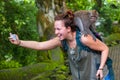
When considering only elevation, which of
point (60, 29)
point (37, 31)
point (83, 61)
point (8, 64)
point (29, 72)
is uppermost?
point (60, 29)

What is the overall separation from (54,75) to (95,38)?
130 inches

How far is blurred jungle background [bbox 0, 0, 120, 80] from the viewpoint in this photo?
702 centimetres

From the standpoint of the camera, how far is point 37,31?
817 cm

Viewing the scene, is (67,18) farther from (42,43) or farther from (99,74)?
(99,74)

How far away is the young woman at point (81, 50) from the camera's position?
2.98 meters

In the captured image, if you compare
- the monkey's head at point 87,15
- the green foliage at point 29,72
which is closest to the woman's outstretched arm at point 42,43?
the monkey's head at point 87,15

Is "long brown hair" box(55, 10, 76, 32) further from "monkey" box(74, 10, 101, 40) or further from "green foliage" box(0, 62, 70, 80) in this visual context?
"green foliage" box(0, 62, 70, 80)

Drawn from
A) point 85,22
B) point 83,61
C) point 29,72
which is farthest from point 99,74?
point 29,72

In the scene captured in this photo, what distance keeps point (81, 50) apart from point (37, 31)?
5.19m

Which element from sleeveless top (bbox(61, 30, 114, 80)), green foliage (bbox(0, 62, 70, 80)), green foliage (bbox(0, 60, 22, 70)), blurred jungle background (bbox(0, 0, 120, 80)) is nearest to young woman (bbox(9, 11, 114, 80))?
sleeveless top (bbox(61, 30, 114, 80))

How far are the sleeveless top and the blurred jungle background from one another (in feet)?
9.67

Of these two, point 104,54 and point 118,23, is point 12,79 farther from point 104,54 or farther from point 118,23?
point 118,23

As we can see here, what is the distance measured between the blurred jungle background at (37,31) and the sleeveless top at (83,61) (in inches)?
116

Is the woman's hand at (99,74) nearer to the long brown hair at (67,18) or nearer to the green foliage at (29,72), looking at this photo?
the long brown hair at (67,18)
